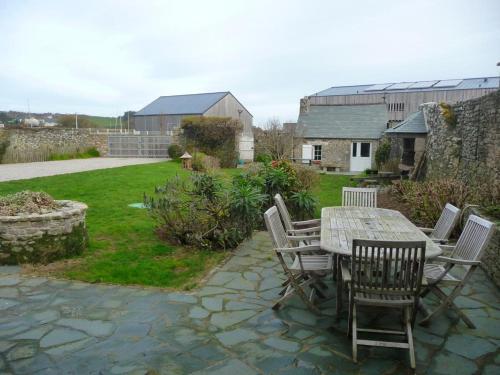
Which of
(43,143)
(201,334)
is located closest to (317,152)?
(43,143)

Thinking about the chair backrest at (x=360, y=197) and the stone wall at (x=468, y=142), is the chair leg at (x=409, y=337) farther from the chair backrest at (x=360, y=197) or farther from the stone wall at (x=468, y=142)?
the stone wall at (x=468, y=142)

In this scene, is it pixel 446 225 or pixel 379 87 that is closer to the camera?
pixel 446 225

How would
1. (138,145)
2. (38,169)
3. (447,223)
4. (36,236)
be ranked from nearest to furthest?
(447,223) < (36,236) < (38,169) < (138,145)

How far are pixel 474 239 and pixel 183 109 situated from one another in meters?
34.5

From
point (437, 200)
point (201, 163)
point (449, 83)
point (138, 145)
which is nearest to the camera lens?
point (437, 200)

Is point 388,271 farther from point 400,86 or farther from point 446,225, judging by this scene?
point 400,86

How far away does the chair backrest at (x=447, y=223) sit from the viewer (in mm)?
4120

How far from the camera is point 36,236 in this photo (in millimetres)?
4859

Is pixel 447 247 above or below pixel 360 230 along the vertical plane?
below

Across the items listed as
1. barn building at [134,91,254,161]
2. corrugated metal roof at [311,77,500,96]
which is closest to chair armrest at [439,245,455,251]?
barn building at [134,91,254,161]

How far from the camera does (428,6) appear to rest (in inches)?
312

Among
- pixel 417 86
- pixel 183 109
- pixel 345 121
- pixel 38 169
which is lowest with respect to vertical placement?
pixel 38 169

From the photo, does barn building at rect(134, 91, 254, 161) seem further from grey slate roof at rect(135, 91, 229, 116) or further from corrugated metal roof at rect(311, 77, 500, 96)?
corrugated metal roof at rect(311, 77, 500, 96)

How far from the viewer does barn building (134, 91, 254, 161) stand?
114 ft
